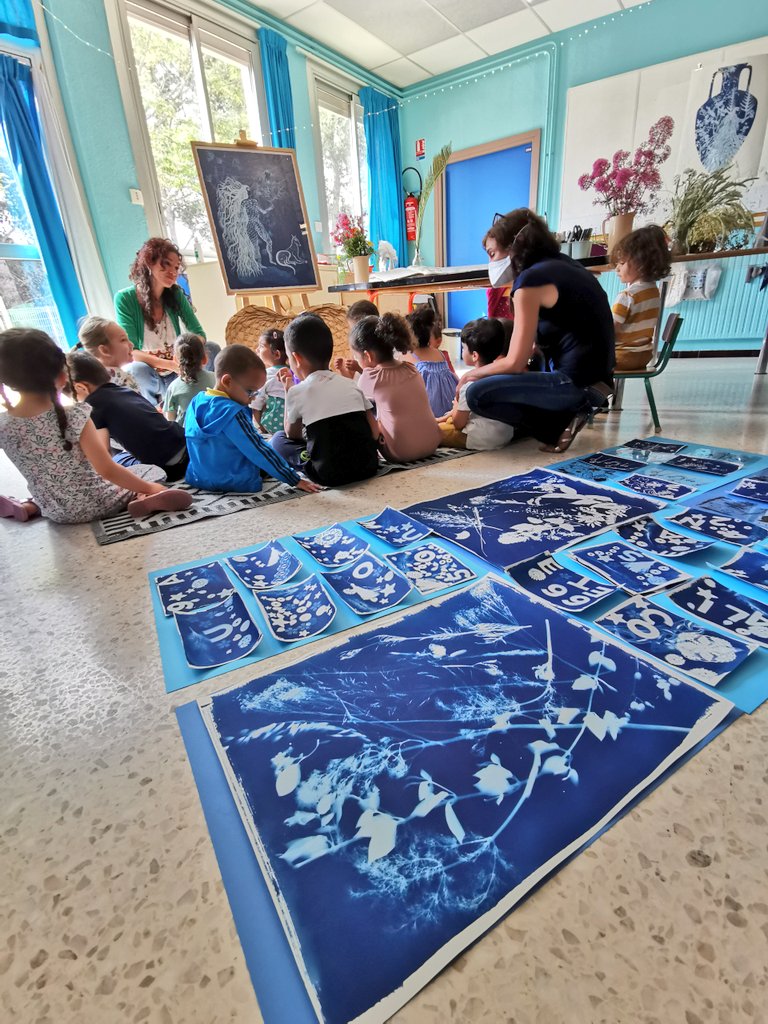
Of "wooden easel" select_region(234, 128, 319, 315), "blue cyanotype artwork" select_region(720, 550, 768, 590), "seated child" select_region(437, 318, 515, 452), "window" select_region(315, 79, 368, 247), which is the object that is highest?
"window" select_region(315, 79, 368, 247)

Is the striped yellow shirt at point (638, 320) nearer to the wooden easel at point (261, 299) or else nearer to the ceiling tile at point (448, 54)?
the wooden easel at point (261, 299)

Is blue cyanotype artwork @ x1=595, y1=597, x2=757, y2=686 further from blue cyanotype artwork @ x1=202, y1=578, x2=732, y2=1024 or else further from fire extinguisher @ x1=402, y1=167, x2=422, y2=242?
fire extinguisher @ x1=402, y1=167, x2=422, y2=242

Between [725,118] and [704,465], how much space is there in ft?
12.9

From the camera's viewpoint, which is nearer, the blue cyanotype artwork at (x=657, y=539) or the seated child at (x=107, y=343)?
the blue cyanotype artwork at (x=657, y=539)

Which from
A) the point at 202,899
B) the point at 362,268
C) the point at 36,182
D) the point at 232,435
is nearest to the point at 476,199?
the point at 362,268

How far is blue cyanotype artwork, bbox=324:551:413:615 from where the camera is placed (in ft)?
3.31

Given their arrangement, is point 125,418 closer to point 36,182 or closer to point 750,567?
point 750,567

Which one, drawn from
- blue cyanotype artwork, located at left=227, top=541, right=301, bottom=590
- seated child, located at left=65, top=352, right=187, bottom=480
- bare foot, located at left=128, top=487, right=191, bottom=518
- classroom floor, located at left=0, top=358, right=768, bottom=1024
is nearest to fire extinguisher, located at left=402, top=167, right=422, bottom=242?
seated child, located at left=65, top=352, right=187, bottom=480

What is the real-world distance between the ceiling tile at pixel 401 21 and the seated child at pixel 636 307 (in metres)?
3.43

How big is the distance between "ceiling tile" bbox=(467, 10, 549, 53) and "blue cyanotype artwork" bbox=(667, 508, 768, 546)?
502 cm

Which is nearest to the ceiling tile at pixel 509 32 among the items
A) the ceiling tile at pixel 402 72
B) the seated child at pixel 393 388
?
the ceiling tile at pixel 402 72

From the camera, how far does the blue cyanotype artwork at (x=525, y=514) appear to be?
47.5 inches

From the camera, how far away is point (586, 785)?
→ 0.60 m

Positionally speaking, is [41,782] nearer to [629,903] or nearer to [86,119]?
[629,903]
